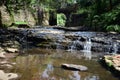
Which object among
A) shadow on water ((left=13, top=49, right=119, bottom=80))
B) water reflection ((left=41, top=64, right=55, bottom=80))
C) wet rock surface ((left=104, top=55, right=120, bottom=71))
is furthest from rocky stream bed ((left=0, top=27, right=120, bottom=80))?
water reflection ((left=41, top=64, right=55, bottom=80))

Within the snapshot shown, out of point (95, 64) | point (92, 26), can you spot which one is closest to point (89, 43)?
point (95, 64)

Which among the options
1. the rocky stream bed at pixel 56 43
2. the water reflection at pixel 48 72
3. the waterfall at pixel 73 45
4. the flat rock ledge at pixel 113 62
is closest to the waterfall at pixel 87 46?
the rocky stream bed at pixel 56 43

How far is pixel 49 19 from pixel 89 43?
2322 centimetres

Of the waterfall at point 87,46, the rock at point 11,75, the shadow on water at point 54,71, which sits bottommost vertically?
the waterfall at point 87,46

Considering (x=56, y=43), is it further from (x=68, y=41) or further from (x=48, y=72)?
(x=48, y=72)

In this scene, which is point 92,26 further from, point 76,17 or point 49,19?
point 49,19

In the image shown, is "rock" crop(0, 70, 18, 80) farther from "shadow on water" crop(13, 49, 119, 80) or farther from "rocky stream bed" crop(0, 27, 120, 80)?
"rocky stream bed" crop(0, 27, 120, 80)

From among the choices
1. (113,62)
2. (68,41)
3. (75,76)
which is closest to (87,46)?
(68,41)

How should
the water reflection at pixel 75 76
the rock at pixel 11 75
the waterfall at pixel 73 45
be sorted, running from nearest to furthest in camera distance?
the rock at pixel 11 75 → the water reflection at pixel 75 76 → the waterfall at pixel 73 45

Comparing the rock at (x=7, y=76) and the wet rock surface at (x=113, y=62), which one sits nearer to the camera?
the rock at (x=7, y=76)

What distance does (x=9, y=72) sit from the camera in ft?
24.4

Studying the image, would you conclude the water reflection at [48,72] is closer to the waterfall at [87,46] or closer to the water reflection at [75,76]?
the water reflection at [75,76]

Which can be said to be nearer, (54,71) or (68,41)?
(54,71)

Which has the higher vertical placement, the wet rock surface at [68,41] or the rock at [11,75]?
the rock at [11,75]
